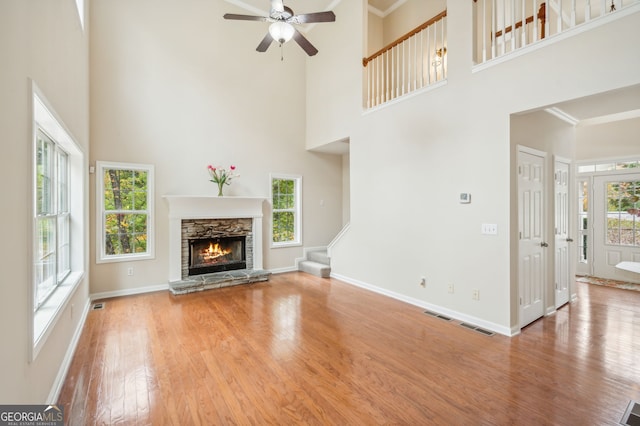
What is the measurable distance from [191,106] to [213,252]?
9.32 feet

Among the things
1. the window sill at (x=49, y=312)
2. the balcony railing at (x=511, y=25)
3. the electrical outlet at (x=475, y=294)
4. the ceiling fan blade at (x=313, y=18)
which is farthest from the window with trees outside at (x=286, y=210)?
the balcony railing at (x=511, y=25)

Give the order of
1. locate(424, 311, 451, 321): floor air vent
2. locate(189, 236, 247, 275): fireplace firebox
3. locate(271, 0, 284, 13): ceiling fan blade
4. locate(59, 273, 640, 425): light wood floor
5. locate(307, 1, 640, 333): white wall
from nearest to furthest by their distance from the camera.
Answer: locate(59, 273, 640, 425): light wood floor → locate(307, 1, 640, 333): white wall → locate(271, 0, 284, 13): ceiling fan blade → locate(424, 311, 451, 321): floor air vent → locate(189, 236, 247, 275): fireplace firebox

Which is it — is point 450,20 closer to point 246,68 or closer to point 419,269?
point 419,269

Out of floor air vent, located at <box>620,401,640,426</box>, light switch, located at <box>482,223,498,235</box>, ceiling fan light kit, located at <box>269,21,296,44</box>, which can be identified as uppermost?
ceiling fan light kit, located at <box>269,21,296,44</box>

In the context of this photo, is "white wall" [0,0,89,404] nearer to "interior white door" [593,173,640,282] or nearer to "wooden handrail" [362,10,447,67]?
"wooden handrail" [362,10,447,67]

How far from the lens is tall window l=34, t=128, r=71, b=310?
2350 millimetres

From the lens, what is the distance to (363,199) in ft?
17.6

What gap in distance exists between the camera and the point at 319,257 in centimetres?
657

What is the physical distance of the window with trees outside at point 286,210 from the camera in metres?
6.58

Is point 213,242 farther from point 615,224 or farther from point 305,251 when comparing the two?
point 615,224

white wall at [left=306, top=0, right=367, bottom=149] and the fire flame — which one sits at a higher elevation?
white wall at [left=306, top=0, right=367, bottom=149]

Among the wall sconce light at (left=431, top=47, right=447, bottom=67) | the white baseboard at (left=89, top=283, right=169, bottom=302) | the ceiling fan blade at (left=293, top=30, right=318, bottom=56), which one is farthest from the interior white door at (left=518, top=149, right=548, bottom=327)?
the white baseboard at (left=89, top=283, right=169, bottom=302)

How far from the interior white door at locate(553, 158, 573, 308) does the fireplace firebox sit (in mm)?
5392

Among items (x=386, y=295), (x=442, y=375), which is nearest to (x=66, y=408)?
(x=442, y=375)
